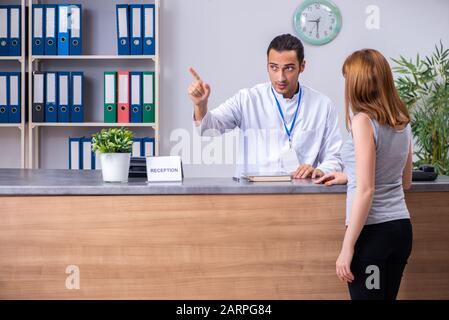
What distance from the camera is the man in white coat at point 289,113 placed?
2951 millimetres

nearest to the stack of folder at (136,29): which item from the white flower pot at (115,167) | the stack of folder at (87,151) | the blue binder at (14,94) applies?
the stack of folder at (87,151)

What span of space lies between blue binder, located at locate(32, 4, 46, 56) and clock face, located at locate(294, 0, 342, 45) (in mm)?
1761

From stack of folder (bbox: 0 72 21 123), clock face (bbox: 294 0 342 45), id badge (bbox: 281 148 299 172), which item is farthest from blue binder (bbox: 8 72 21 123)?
id badge (bbox: 281 148 299 172)

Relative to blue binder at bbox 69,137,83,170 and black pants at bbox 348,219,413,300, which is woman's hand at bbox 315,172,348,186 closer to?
black pants at bbox 348,219,413,300

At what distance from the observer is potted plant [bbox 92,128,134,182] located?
Result: 248 centimetres

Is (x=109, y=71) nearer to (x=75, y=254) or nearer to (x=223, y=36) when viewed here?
(x=223, y=36)

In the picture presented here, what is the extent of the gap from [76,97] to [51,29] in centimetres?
49

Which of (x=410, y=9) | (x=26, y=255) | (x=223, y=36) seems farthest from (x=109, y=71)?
(x=26, y=255)

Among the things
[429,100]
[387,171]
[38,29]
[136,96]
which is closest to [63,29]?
[38,29]

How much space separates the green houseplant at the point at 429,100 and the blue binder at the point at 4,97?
8.80ft

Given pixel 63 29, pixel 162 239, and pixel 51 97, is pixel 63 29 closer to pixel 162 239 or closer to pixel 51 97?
pixel 51 97

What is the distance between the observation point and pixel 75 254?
2.34m

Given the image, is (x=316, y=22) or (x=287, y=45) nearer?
(x=287, y=45)

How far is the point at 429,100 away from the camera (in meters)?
4.75
